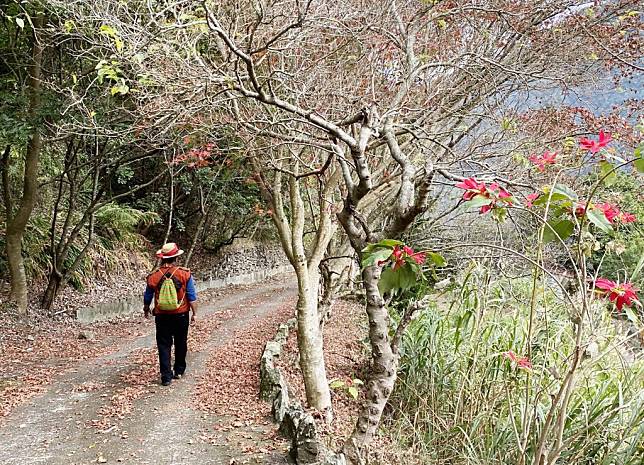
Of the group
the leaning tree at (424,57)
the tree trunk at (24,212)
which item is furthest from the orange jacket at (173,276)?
the tree trunk at (24,212)

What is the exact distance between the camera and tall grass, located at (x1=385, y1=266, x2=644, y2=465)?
13.3 feet

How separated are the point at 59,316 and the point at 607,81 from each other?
1043cm

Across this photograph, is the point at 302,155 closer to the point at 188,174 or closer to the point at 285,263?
the point at 188,174

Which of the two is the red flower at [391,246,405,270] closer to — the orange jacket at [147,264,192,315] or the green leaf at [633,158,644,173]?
the green leaf at [633,158,644,173]

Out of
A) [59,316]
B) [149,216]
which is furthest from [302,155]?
[149,216]

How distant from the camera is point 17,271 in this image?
32.0 ft

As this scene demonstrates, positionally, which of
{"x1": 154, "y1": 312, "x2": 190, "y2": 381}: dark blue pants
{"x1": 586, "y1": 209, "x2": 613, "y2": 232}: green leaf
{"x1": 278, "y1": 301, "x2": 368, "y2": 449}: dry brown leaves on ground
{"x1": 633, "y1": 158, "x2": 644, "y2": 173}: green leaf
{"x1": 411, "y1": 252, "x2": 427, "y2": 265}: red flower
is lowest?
{"x1": 278, "y1": 301, "x2": 368, "y2": 449}: dry brown leaves on ground

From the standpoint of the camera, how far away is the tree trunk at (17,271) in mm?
9672

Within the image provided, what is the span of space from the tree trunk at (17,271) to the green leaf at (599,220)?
9.79 metres

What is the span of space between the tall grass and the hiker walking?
8.79ft

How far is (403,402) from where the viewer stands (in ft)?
20.7

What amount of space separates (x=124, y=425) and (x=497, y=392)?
11.8ft

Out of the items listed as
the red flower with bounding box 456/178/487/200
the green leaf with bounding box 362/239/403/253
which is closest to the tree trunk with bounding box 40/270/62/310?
the green leaf with bounding box 362/239/403/253

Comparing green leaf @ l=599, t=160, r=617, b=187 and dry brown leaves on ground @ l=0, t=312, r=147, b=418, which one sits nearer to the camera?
green leaf @ l=599, t=160, r=617, b=187
